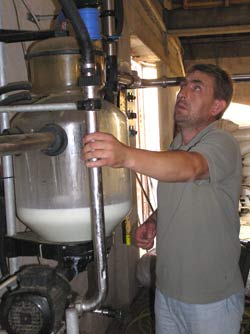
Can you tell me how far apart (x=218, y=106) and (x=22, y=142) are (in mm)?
1044

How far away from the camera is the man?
4.94 ft

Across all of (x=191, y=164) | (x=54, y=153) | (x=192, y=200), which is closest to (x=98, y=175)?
(x=54, y=153)

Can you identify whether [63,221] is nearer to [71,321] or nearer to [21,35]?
[71,321]

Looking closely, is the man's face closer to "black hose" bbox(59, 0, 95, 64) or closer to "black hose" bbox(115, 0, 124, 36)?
"black hose" bbox(115, 0, 124, 36)

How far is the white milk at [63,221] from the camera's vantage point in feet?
2.95

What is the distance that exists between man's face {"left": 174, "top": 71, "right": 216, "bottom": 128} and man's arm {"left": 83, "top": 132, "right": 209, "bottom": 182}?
1.29 feet

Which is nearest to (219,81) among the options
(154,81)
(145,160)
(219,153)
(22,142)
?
(154,81)

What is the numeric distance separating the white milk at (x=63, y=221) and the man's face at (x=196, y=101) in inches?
27.0

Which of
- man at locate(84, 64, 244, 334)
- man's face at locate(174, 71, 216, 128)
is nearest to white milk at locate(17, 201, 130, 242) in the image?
man at locate(84, 64, 244, 334)

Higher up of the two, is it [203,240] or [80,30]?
[80,30]

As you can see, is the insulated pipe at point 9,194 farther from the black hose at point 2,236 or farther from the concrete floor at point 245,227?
the concrete floor at point 245,227

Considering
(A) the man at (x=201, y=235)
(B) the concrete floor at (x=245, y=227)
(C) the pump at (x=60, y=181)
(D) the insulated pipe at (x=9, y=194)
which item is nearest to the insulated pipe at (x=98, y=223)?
(C) the pump at (x=60, y=181)

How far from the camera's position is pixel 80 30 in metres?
0.77

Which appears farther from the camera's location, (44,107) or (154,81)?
(154,81)
